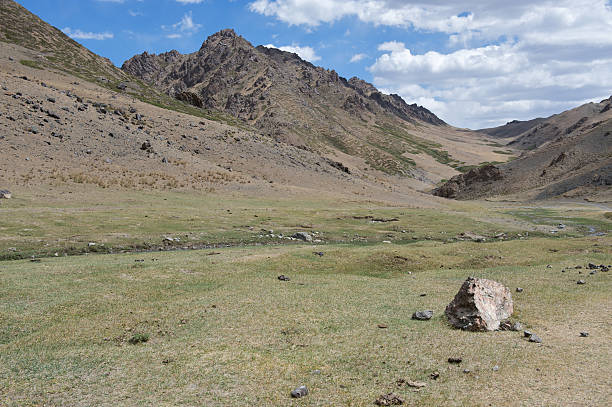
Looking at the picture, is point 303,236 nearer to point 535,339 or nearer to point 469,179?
Answer: point 535,339

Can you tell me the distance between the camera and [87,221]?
41.8 metres

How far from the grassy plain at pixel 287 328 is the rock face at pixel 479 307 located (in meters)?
0.53

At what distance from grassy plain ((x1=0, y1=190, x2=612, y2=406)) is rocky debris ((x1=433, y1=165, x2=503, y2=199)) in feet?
484

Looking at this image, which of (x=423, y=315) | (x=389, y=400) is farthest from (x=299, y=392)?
(x=423, y=315)

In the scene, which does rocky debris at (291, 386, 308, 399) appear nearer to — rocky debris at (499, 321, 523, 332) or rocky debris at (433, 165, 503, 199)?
rocky debris at (499, 321, 523, 332)

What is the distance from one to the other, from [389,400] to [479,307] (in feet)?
23.6

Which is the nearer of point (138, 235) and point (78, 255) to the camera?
point (78, 255)

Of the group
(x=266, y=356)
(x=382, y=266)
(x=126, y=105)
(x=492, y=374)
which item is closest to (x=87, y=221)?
(x=382, y=266)

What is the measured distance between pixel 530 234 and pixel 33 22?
206m

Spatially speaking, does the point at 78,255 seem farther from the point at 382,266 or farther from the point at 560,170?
the point at 560,170

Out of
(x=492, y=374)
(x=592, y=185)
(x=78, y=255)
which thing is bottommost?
(x=78, y=255)

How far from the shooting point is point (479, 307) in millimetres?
15961

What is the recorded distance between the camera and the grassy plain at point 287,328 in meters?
11.3

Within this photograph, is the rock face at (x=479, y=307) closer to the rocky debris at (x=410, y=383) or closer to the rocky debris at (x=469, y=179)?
the rocky debris at (x=410, y=383)
